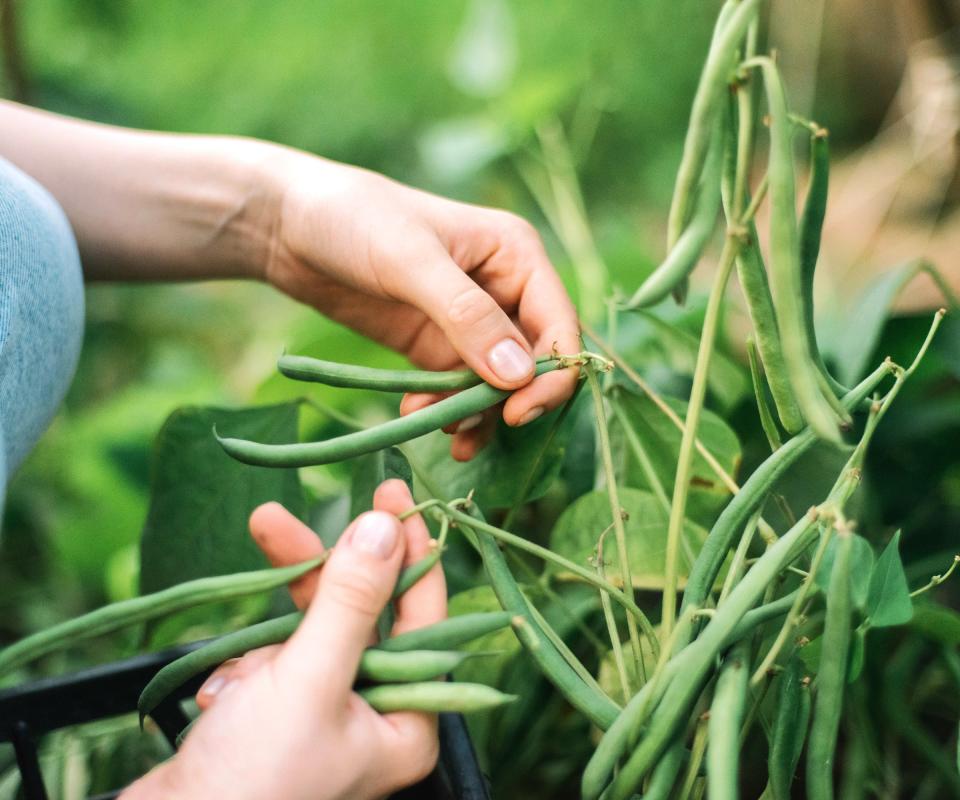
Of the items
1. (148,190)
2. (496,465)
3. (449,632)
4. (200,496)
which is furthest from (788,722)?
(148,190)

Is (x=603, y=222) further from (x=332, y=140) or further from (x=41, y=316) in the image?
(x=41, y=316)

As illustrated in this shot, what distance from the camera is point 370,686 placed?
43 cm

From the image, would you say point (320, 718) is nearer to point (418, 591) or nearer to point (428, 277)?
point (418, 591)

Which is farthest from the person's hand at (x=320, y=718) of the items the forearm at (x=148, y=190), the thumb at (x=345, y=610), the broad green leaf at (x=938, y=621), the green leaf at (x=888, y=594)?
the forearm at (x=148, y=190)

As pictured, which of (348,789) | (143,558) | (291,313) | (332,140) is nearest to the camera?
(348,789)

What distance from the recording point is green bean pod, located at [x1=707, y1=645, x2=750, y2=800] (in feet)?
1.19

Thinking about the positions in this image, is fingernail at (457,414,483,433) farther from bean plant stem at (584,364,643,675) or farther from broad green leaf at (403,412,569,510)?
bean plant stem at (584,364,643,675)

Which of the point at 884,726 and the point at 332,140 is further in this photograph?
the point at 332,140

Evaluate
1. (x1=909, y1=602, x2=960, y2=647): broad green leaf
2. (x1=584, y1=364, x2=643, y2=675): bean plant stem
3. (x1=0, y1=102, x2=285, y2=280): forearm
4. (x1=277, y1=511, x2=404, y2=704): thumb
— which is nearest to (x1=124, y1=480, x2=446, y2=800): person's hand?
(x1=277, y1=511, x2=404, y2=704): thumb

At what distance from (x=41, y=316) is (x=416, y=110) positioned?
4.63 ft

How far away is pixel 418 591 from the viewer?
45 centimetres

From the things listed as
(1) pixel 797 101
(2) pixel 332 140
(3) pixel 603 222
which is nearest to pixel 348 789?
(3) pixel 603 222

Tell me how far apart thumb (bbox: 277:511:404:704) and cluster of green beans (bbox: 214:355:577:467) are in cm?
5

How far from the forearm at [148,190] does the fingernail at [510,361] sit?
12.4 inches
